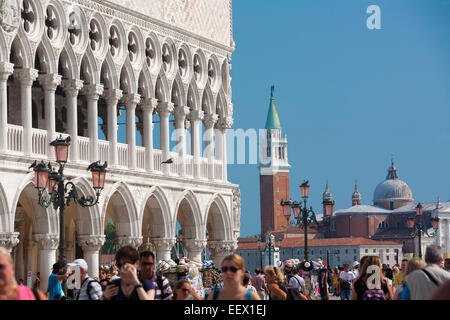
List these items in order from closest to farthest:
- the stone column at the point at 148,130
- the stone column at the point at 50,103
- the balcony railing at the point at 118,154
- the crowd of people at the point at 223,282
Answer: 1. the crowd of people at the point at 223,282
2. the balcony railing at the point at 118,154
3. the stone column at the point at 50,103
4. the stone column at the point at 148,130

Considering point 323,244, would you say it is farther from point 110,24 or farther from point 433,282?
point 433,282

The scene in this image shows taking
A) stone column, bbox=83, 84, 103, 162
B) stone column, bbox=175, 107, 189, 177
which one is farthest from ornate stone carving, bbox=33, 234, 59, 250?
stone column, bbox=175, 107, 189, 177

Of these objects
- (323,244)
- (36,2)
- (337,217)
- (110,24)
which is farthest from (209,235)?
(337,217)

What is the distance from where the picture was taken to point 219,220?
3150 centimetres

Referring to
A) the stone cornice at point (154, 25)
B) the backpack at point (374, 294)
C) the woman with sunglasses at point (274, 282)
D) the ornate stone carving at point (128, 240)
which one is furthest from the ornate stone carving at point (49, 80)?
the backpack at point (374, 294)

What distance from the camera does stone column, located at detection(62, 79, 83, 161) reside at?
25078 millimetres

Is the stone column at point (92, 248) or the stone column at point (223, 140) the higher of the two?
the stone column at point (223, 140)

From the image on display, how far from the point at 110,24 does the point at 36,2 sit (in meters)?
2.98

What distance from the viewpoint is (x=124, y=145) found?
2733 cm

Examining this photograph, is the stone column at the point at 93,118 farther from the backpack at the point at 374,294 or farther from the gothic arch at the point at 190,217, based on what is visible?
the backpack at the point at 374,294

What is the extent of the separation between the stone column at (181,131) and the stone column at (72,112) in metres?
4.90

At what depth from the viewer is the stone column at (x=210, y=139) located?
102 feet

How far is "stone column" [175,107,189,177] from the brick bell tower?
101m
